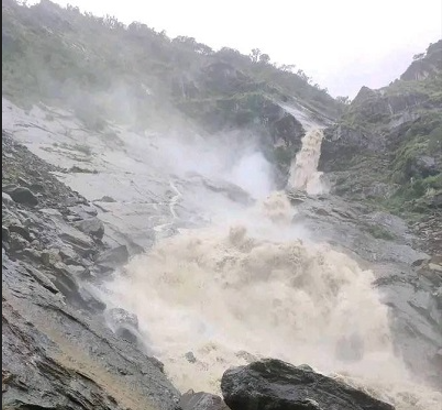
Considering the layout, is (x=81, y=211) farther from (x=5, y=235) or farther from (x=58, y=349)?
(x=58, y=349)

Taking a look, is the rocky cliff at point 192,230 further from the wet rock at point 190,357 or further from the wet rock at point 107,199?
the wet rock at point 107,199

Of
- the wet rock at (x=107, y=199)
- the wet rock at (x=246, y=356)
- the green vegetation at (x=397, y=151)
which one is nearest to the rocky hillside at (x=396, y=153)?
the green vegetation at (x=397, y=151)

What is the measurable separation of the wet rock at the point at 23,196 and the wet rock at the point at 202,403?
12440 mm

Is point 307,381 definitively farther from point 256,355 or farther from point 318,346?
point 318,346

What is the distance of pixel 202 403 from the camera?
905 centimetres

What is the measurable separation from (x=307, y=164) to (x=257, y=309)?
29325mm

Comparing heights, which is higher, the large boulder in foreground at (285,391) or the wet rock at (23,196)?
the wet rock at (23,196)

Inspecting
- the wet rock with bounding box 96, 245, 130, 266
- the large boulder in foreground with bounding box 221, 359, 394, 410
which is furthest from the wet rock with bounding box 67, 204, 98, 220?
the large boulder in foreground with bounding box 221, 359, 394, 410

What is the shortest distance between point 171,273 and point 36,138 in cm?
1500

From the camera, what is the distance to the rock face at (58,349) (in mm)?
6867

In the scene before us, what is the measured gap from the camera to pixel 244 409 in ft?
29.1

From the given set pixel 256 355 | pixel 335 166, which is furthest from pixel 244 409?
pixel 335 166

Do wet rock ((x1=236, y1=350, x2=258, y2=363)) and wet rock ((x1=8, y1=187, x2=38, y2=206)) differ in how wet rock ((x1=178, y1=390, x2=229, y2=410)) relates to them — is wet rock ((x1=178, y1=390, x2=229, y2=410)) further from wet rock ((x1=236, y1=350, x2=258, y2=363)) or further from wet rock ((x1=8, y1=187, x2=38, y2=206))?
wet rock ((x1=8, y1=187, x2=38, y2=206))

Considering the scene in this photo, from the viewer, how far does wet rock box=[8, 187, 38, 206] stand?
754 inches
